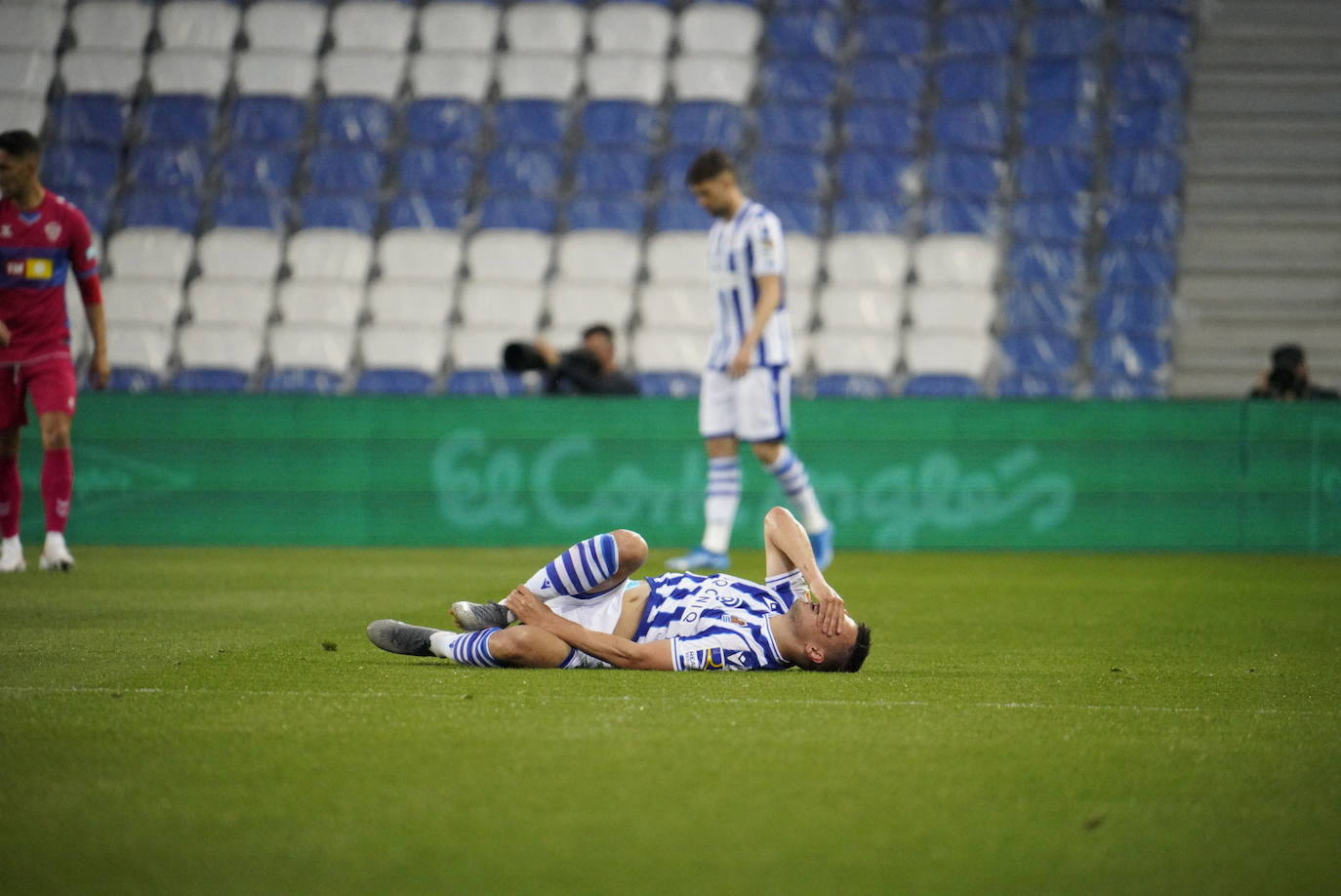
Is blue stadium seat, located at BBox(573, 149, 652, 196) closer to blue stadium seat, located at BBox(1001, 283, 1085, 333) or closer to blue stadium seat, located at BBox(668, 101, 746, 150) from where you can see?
blue stadium seat, located at BBox(668, 101, 746, 150)

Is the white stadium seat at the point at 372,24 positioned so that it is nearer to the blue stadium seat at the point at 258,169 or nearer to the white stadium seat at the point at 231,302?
the blue stadium seat at the point at 258,169

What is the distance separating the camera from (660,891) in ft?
8.71

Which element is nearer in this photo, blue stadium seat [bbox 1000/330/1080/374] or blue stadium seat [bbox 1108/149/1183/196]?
blue stadium seat [bbox 1000/330/1080/374]

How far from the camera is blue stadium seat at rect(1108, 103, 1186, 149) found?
1581cm

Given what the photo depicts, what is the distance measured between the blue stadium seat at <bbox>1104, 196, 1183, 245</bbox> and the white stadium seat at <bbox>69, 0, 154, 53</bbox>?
32.8ft

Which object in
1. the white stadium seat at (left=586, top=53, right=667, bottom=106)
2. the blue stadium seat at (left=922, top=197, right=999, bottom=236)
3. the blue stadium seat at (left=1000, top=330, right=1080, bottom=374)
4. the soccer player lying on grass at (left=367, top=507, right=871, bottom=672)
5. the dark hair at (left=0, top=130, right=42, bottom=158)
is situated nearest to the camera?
the soccer player lying on grass at (left=367, top=507, right=871, bottom=672)

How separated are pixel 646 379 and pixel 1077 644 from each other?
324 inches

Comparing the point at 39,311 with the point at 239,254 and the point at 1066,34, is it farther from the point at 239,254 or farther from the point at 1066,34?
the point at 1066,34

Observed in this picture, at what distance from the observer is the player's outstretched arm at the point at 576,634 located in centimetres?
514

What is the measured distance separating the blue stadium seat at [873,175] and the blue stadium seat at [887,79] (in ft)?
2.31

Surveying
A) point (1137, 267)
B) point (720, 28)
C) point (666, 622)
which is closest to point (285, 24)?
point (720, 28)

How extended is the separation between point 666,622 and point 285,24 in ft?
43.8

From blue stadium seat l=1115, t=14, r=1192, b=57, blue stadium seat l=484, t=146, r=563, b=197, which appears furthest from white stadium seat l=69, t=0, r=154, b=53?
blue stadium seat l=1115, t=14, r=1192, b=57

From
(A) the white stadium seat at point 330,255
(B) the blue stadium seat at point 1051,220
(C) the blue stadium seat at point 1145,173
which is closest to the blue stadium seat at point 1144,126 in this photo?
(C) the blue stadium seat at point 1145,173
